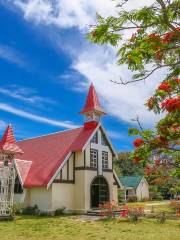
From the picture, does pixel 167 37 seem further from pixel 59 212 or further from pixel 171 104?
pixel 59 212

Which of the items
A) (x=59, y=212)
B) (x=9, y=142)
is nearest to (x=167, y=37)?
(x=9, y=142)

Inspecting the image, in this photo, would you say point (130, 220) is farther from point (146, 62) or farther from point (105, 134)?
point (146, 62)

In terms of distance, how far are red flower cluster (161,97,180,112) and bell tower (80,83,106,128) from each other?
24.4m

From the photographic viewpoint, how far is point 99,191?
99.1ft

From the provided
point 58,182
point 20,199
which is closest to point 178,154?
point 58,182

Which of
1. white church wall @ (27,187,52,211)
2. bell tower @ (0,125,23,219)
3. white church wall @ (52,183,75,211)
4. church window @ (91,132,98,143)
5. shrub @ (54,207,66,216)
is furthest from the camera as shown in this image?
church window @ (91,132,98,143)

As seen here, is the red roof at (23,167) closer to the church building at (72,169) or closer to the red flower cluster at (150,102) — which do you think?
the church building at (72,169)

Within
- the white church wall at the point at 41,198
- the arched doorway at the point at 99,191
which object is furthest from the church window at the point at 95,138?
the white church wall at the point at 41,198

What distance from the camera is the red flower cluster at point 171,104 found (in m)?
6.51

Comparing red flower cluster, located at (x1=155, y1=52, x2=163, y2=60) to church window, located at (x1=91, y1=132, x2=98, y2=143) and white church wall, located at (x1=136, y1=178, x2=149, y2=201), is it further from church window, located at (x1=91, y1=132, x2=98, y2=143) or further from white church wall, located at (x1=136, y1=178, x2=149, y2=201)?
white church wall, located at (x1=136, y1=178, x2=149, y2=201)

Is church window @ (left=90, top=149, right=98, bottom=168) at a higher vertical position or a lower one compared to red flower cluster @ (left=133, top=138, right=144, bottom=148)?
higher

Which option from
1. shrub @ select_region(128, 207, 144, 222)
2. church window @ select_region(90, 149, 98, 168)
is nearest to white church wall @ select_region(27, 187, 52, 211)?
church window @ select_region(90, 149, 98, 168)

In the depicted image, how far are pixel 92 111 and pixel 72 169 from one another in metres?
6.60

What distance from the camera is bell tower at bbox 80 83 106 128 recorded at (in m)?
31.3
